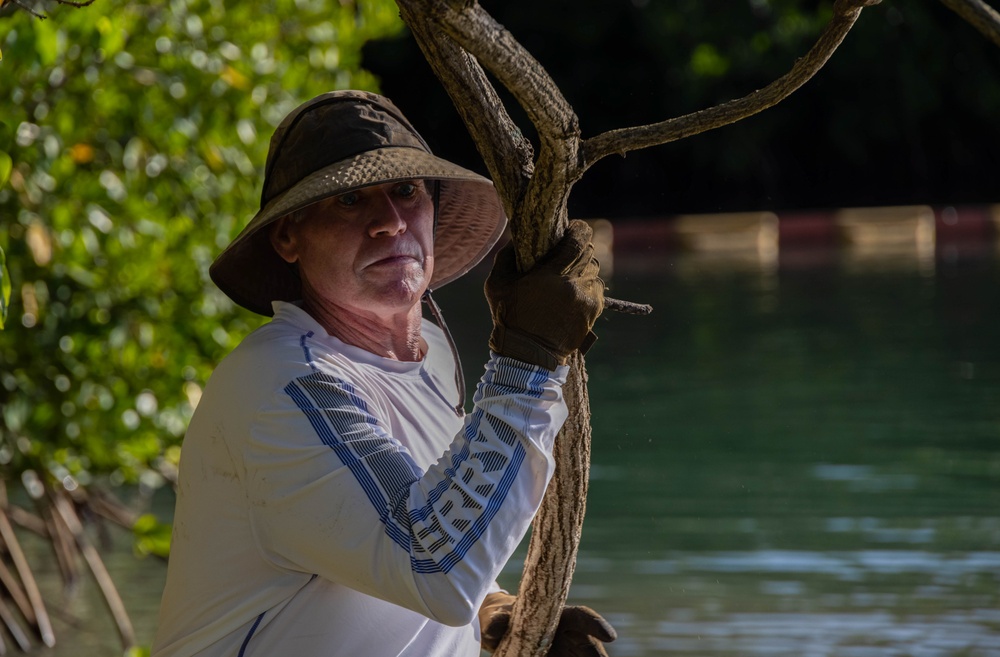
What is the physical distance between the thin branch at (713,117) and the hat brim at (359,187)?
0.27 m

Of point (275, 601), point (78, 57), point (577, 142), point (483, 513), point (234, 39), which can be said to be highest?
point (234, 39)

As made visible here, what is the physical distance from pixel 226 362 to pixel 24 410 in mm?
2433

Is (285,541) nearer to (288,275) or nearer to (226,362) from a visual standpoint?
(226,362)

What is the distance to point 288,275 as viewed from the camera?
2.63 metres

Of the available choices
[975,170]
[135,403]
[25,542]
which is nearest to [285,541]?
[135,403]

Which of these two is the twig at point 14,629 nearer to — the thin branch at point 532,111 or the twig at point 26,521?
the twig at point 26,521

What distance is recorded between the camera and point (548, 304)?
218cm

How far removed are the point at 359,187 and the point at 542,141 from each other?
0.29m

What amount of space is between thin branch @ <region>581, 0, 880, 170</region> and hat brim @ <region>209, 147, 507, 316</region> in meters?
0.27

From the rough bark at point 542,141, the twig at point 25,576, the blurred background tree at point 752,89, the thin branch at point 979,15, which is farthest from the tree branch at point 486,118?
the blurred background tree at point 752,89

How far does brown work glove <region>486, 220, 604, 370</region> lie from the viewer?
2.16 metres

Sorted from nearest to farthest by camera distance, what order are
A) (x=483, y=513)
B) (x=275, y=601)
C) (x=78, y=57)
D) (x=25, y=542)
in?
1. (x=483, y=513)
2. (x=275, y=601)
3. (x=78, y=57)
4. (x=25, y=542)

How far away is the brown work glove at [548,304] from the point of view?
2.16 metres

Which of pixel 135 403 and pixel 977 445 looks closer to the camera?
pixel 135 403
